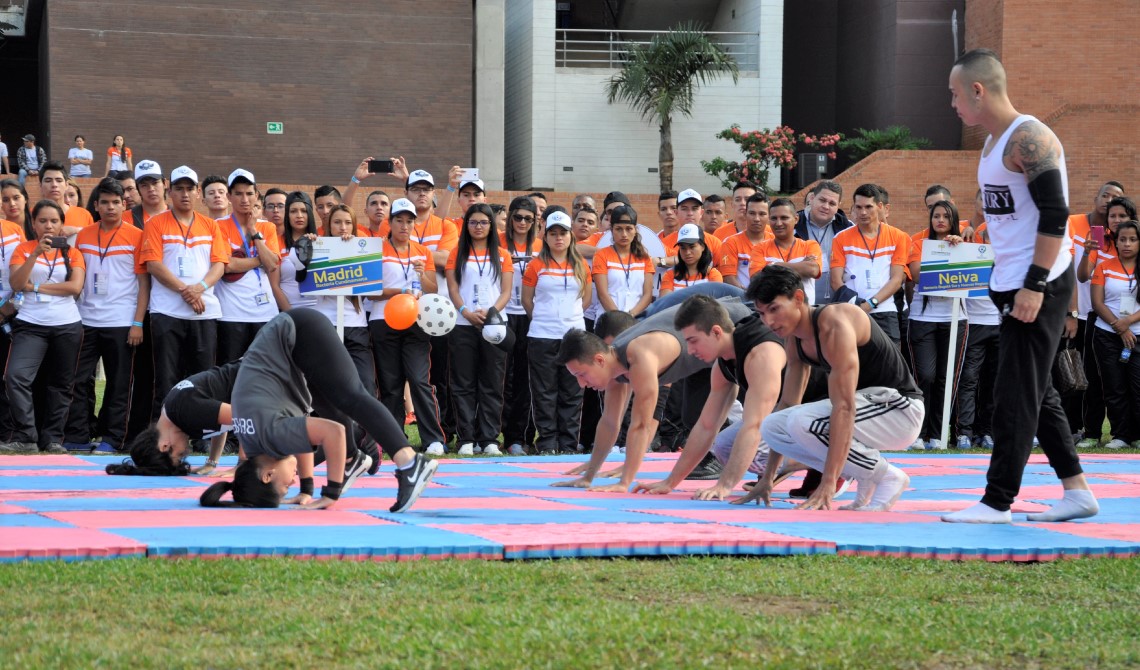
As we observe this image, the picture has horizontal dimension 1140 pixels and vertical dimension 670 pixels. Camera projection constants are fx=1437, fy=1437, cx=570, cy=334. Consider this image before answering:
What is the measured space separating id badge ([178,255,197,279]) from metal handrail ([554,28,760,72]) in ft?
69.4

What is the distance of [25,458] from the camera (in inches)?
412

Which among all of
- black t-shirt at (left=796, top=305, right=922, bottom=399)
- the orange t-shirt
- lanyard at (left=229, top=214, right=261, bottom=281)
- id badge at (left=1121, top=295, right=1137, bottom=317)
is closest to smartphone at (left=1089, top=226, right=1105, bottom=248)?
id badge at (left=1121, top=295, right=1137, bottom=317)

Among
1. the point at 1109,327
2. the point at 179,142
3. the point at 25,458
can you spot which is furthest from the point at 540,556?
the point at 179,142

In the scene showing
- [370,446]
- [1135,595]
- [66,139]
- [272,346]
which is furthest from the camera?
[66,139]

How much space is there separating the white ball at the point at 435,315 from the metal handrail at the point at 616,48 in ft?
68.0

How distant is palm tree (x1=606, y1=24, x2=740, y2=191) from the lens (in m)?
30.9

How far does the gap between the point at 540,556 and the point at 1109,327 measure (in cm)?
940

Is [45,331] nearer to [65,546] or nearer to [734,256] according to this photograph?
[734,256]

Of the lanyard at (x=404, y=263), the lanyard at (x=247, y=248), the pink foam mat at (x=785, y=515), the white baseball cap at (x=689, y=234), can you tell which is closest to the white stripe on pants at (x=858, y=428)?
the pink foam mat at (x=785, y=515)

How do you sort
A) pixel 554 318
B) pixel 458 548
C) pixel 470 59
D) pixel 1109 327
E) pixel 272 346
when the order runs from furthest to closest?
pixel 470 59
pixel 1109 327
pixel 554 318
pixel 272 346
pixel 458 548

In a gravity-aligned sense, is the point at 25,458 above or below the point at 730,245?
below

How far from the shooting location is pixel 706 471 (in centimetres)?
967

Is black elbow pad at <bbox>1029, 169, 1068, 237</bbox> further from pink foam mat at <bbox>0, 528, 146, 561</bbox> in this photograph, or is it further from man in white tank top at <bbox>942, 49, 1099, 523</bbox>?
pink foam mat at <bbox>0, 528, 146, 561</bbox>

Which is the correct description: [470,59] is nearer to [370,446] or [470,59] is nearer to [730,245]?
[730,245]
